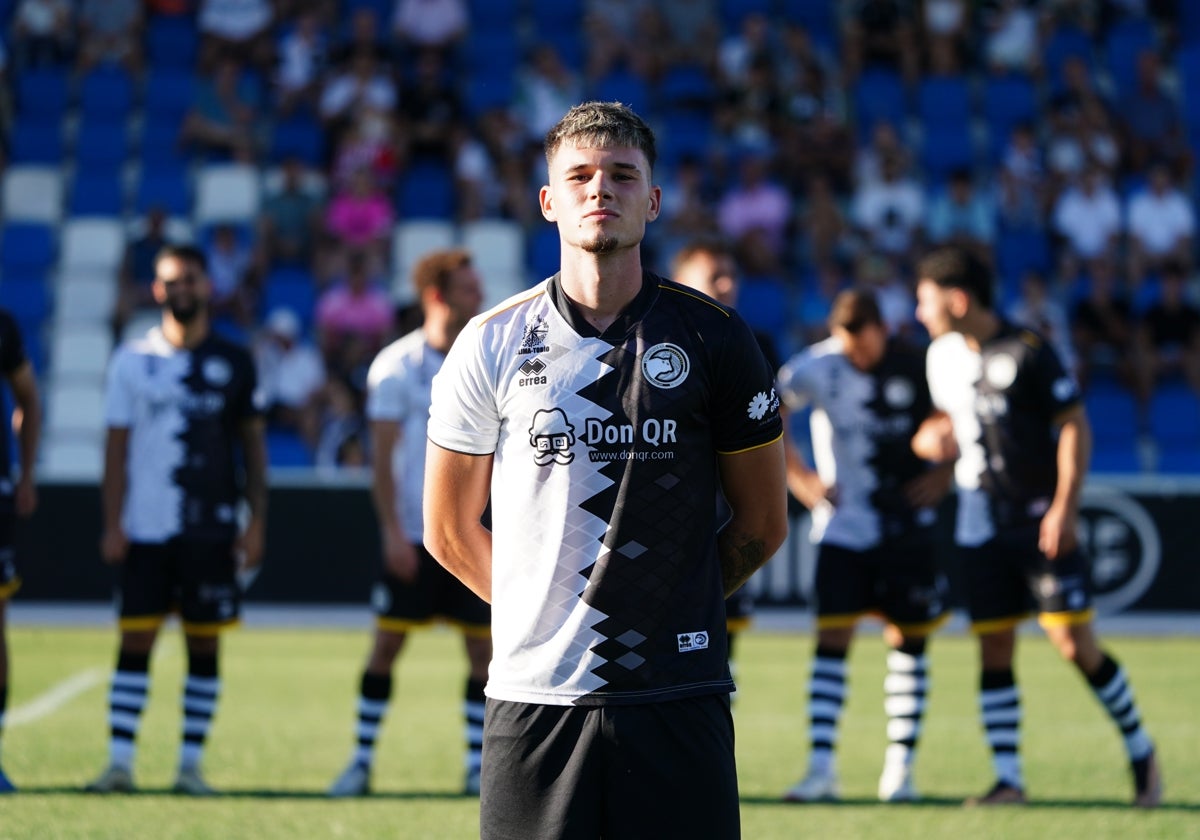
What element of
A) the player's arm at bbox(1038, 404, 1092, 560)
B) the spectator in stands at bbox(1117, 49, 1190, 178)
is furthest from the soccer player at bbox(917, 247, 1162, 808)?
the spectator in stands at bbox(1117, 49, 1190, 178)

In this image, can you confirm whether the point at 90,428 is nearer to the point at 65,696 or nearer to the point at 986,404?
the point at 65,696

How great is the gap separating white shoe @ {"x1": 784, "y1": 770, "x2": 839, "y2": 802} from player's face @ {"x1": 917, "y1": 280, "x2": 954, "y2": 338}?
7.49ft

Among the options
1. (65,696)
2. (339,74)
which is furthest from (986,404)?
(339,74)

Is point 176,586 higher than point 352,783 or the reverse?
higher

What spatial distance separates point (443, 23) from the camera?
2070 centimetres

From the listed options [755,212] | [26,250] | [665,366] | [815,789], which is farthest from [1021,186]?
[665,366]

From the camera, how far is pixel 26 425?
8.35m

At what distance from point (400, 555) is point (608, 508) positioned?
14.3 feet

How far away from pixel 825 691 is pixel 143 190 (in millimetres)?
13869

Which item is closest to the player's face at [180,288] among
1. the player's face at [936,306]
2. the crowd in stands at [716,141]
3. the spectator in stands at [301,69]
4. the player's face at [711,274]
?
the player's face at [711,274]

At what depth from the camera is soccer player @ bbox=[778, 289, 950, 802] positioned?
8.28 metres

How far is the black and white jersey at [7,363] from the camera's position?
8141 millimetres

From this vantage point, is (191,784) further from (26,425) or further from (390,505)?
(26,425)

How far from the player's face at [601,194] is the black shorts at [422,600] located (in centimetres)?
447
